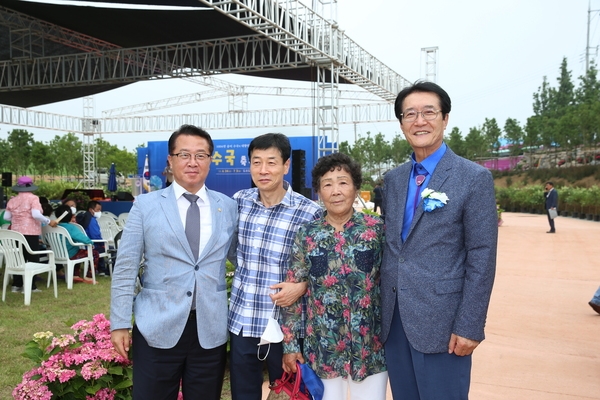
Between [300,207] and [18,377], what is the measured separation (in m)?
2.80

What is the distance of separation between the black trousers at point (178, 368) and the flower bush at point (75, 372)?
0.54 metres

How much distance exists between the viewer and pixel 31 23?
12.3m

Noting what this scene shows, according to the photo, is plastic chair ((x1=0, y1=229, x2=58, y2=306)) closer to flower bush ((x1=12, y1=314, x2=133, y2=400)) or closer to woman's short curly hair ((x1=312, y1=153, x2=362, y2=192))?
flower bush ((x1=12, y1=314, x2=133, y2=400))

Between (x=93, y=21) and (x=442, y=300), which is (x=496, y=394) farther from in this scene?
(x=93, y=21)

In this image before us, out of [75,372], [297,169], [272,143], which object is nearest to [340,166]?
[272,143]

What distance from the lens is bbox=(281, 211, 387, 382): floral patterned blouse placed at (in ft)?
7.16

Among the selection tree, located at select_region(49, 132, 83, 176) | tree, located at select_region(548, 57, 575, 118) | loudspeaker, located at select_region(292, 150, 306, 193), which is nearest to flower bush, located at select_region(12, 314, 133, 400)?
loudspeaker, located at select_region(292, 150, 306, 193)

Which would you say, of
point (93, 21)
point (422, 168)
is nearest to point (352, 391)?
point (422, 168)

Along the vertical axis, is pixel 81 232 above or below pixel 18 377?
above

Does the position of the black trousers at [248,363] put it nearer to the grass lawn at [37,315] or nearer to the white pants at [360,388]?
the white pants at [360,388]

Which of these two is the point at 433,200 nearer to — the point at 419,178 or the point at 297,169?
the point at 419,178

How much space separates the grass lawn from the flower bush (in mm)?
973

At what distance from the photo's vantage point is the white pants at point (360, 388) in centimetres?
223

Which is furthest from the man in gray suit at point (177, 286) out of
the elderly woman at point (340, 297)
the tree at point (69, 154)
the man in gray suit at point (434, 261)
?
the tree at point (69, 154)
